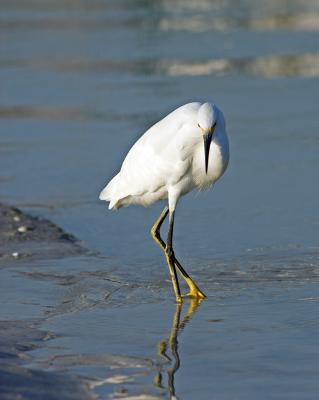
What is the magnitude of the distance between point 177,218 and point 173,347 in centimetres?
361

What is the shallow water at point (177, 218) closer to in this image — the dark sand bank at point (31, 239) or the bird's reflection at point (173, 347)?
the bird's reflection at point (173, 347)

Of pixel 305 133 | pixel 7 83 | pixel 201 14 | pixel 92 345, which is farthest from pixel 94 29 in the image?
pixel 92 345

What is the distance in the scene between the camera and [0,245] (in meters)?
9.23

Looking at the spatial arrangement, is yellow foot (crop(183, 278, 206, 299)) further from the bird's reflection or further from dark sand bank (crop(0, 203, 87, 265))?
dark sand bank (crop(0, 203, 87, 265))

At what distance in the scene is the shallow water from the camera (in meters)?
6.29

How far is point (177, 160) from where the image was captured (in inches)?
313

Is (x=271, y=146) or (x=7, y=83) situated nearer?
(x=271, y=146)

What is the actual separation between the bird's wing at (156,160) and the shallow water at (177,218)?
671 millimetres

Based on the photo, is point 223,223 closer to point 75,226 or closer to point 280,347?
point 75,226

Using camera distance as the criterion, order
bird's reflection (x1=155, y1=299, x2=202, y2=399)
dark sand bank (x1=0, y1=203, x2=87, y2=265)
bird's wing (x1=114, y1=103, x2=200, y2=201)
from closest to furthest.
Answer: bird's reflection (x1=155, y1=299, x2=202, y2=399)
bird's wing (x1=114, y1=103, x2=200, y2=201)
dark sand bank (x1=0, y1=203, x2=87, y2=265)

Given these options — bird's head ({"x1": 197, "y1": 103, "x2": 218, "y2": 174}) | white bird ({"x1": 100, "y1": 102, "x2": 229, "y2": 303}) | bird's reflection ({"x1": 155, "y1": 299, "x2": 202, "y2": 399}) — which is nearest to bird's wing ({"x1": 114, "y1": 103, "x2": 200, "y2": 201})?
white bird ({"x1": 100, "y1": 102, "x2": 229, "y2": 303})

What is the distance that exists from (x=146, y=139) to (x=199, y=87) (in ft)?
28.5

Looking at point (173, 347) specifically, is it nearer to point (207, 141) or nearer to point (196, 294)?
point (196, 294)

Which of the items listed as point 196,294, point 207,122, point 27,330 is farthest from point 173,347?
point 207,122
